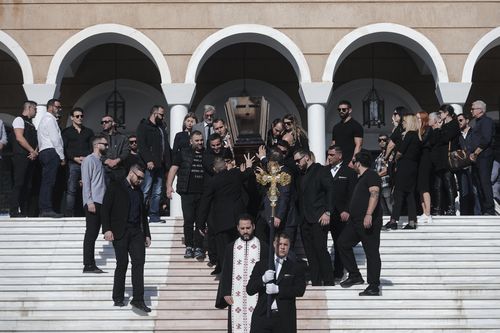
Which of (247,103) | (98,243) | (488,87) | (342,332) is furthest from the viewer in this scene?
(488,87)

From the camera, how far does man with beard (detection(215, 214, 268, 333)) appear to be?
964 cm

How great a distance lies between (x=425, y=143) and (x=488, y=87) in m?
7.97

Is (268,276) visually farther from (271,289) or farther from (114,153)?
(114,153)

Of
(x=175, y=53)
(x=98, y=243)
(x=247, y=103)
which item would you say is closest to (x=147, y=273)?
(x=98, y=243)

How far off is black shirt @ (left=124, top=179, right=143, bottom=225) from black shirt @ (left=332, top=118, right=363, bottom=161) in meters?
3.98

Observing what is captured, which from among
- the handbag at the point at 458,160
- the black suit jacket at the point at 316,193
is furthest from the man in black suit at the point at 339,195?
the handbag at the point at 458,160

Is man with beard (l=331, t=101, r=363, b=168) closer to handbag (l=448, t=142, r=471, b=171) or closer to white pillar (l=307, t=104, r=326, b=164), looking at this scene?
handbag (l=448, t=142, r=471, b=171)

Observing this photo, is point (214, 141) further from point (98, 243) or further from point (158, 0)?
point (158, 0)

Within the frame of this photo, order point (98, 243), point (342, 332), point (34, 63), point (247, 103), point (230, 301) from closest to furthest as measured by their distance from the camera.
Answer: point (230, 301)
point (342, 332)
point (247, 103)
point (98, 243)
point (34, 63)

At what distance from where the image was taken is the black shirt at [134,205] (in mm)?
11281

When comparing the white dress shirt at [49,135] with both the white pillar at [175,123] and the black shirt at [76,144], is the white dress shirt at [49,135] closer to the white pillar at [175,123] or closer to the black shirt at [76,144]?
the black shirt at [76,144]

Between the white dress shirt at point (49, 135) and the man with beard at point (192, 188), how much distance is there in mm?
2268

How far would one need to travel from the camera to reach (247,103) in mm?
11766

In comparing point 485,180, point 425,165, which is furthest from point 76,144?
point 485,180
